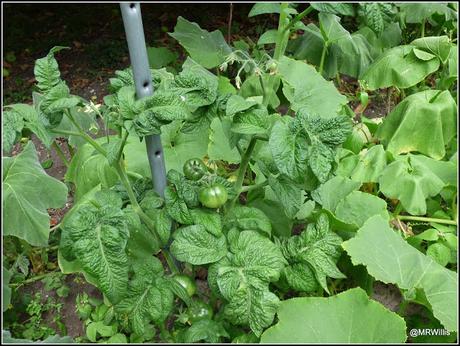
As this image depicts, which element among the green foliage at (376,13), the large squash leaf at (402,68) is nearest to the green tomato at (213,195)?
the green foliage at (376,13)

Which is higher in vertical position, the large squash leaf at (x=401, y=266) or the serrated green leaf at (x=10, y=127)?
the serrated green leaf at (x=10, y=127)

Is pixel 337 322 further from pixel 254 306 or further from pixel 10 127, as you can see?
pixel 10 127

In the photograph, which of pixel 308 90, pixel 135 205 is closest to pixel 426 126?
pixel 308 90

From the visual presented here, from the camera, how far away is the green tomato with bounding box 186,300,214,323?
1.53m

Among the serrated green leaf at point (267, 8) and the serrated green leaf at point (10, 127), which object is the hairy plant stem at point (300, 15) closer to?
the serrated green leaf at point (267, 8)

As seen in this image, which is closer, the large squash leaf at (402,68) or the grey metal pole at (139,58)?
the grey metal pole at (139,58)

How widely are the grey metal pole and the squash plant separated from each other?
5 cm

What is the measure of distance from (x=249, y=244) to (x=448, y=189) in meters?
0.97

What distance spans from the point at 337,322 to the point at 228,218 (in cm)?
44

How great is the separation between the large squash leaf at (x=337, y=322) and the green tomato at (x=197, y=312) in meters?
0.19

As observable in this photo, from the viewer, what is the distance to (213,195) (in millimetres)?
1413

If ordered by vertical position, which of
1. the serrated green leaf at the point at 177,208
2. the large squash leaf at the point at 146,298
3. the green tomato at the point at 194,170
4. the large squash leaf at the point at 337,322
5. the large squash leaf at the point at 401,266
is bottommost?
the large squash leaf at the point at 337,322

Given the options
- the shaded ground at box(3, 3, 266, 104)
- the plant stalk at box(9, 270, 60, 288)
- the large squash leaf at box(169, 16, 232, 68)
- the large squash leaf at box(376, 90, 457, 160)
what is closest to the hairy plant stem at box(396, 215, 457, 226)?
the large squash leaf at box(376, 90, 457, 160)

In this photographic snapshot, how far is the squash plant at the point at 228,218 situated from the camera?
132cm
